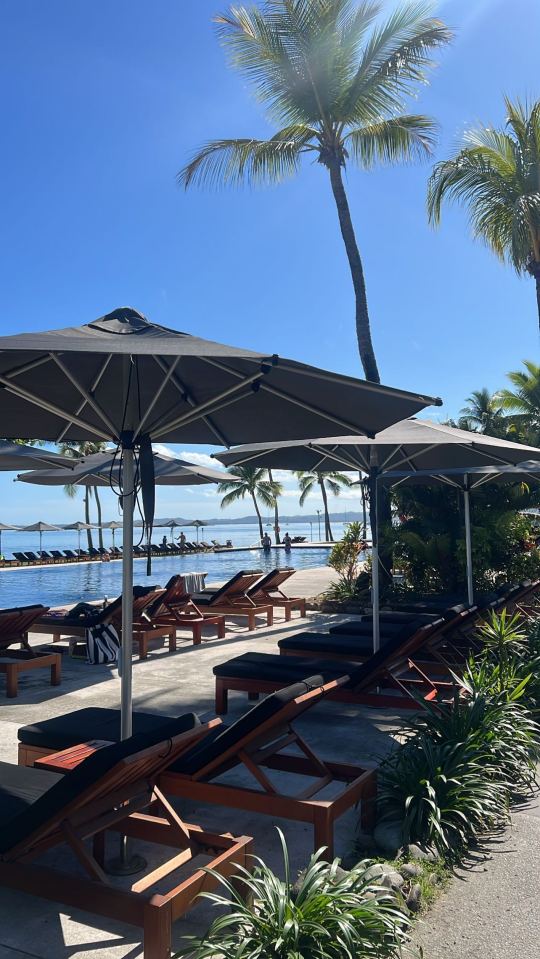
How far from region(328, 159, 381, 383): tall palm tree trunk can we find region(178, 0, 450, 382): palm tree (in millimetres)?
21

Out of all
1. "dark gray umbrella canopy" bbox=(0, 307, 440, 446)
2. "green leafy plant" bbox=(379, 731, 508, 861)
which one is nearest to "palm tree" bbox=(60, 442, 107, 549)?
"dark gray umbrella canopy" bbox=(0, 307, 440, 446)

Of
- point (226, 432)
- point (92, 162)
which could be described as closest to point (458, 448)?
point (226, 432)

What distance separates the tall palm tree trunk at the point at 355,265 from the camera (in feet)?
46.0

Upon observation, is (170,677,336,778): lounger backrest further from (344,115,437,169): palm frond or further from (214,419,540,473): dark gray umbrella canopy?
(344,115,437,169): palm frond

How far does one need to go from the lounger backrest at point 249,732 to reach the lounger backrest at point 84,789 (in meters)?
0.47

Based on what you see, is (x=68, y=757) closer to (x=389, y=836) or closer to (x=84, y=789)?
(x=84, y=789)

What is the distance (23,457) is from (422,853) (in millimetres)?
6812

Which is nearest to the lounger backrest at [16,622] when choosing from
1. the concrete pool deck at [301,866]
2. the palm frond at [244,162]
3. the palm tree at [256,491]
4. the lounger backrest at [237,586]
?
the concrete pool deck at [301,866]

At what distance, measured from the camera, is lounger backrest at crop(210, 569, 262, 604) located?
11.0 m

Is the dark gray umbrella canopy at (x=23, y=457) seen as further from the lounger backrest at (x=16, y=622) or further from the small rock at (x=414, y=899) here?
the small rock at (x=414, y=899)

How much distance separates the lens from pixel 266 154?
600 inches

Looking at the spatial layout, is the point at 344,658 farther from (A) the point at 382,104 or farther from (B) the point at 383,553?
(A) the point at 382,104

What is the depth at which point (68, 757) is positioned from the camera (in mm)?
3643

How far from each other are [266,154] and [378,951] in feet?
50.9
